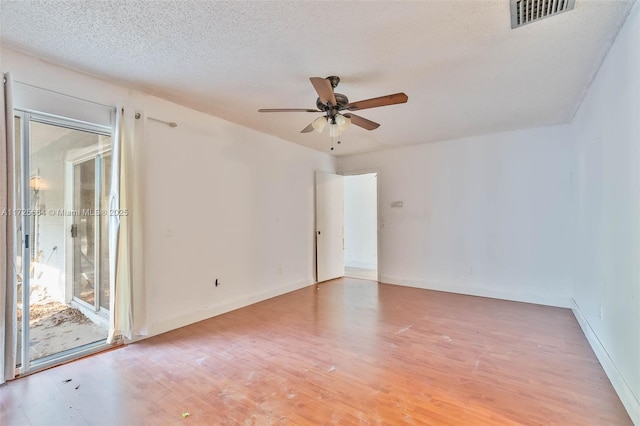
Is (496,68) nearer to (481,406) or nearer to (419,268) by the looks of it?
(481,406)

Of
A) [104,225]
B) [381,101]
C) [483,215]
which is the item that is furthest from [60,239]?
[483,215]

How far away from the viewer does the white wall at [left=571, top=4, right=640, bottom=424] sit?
6.20ft

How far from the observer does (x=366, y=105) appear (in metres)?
2.65

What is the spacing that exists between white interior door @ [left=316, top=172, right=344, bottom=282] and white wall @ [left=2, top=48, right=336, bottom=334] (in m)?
0.49

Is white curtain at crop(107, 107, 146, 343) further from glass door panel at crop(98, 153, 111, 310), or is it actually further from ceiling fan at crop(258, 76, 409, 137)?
ceiling fan at crop(258, 76, 409, 137)

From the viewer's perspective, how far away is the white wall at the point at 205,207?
3.17 metres

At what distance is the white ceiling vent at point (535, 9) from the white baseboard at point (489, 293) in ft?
12.6

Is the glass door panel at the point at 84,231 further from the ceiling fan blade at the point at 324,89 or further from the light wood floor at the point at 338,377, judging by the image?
the ceiling fan blade at the point at 324,89

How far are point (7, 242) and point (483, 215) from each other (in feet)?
18.3

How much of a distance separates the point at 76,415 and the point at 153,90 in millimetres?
2867

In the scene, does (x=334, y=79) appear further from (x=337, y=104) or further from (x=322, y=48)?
(x=322, y=48)

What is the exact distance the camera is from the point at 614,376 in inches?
87.2

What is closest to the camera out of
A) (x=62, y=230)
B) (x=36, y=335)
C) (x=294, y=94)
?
(x=36, y=335)

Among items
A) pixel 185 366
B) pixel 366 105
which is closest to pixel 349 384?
pixel 185 366
